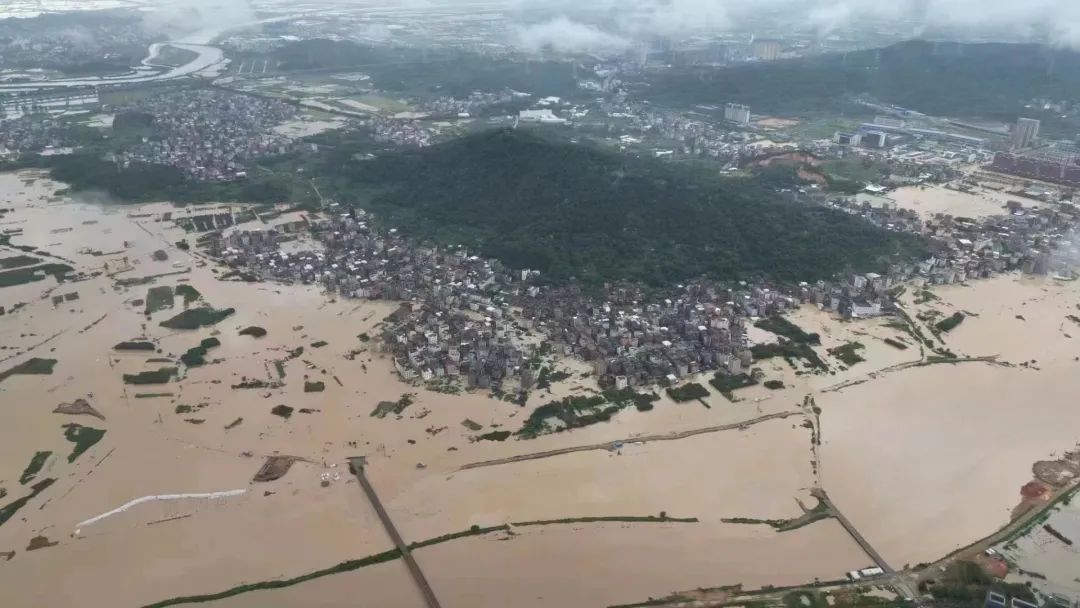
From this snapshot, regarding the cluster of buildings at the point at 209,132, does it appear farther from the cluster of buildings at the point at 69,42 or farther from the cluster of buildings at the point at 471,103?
the cluster of buildings at the point at 69,42

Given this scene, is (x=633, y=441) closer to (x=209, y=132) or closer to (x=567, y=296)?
(x=567, y=296)

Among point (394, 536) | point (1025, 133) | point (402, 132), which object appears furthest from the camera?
point (402, 132)

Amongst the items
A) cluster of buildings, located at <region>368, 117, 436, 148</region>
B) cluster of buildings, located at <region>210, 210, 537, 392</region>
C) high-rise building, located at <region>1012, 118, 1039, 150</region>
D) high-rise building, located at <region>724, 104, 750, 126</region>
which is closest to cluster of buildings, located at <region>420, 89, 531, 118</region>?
cluster of buildings, located at <region>368, 117, 436, 148</region>

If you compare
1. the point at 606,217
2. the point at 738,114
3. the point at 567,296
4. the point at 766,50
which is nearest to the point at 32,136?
the point at 606,217

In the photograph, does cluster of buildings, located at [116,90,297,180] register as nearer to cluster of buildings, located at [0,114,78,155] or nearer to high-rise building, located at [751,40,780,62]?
cluster of buildings, located at [0,114,78,155]

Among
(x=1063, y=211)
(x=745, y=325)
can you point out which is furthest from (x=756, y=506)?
(x=1063, y=211)
